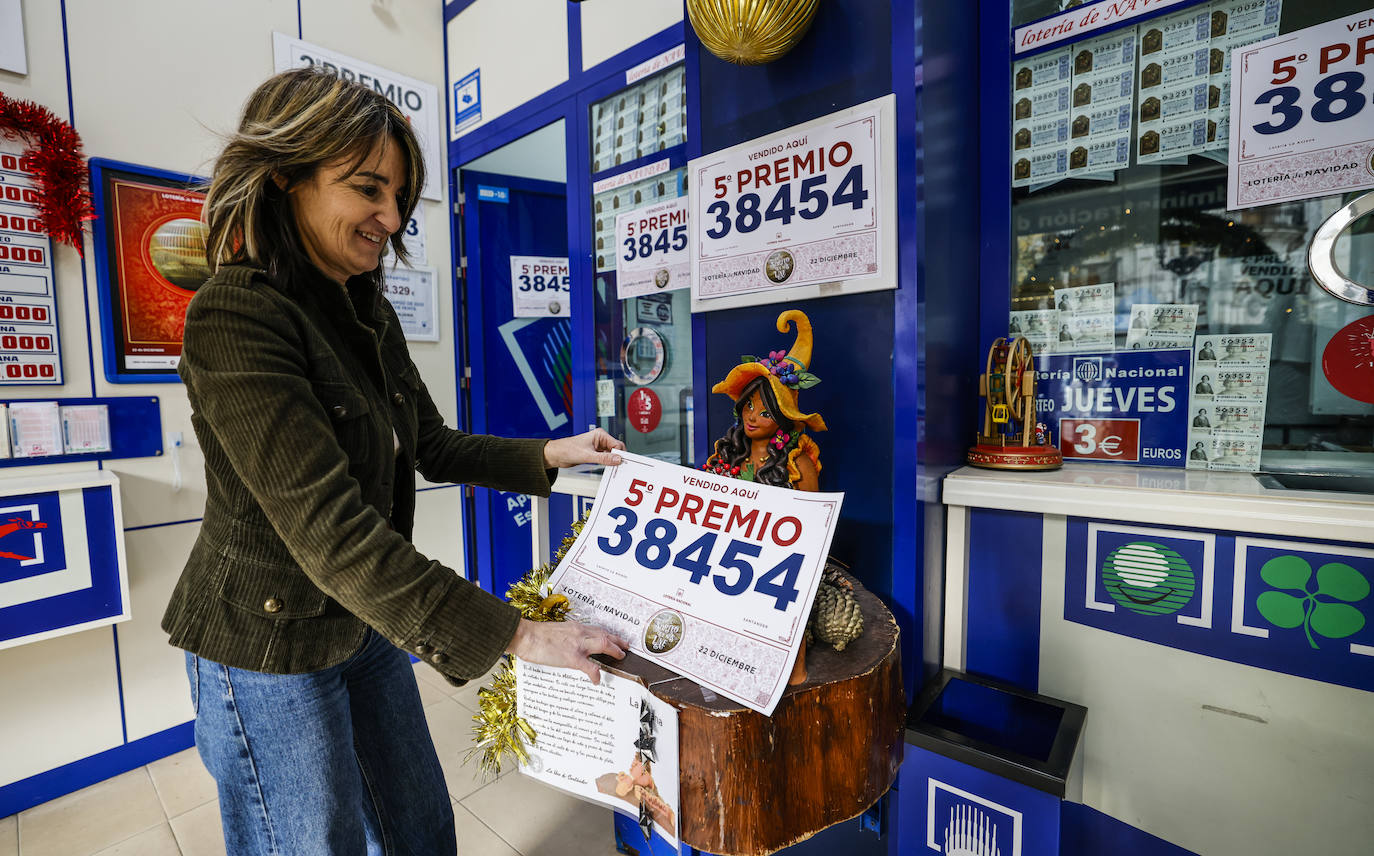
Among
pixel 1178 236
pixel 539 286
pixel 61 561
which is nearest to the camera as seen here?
pixel 1178 236

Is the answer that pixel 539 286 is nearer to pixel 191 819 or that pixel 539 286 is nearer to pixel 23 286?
pixel 23 286

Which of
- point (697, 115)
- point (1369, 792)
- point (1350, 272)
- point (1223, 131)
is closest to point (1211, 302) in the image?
point (1350, 272)

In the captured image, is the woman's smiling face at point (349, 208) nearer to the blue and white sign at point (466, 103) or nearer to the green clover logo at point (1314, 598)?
the green clover logo at point (1314, 598)

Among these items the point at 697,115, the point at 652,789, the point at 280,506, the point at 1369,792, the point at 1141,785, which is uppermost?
the point at 697,115

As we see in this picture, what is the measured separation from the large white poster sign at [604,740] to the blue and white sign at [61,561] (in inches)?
79.7

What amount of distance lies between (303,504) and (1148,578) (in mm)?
1453

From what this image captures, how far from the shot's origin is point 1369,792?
99 centimetres

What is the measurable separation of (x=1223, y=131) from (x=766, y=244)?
101 cm

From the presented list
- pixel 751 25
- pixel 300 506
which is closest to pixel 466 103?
pixel 751 25

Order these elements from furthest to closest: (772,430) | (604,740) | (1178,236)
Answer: (1178,236)
(772,430)
(604,740)

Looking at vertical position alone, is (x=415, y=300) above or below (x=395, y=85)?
below

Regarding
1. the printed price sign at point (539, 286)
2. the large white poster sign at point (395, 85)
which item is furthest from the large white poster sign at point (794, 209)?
the printed price sign at point (539, 286)

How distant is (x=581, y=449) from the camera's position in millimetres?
1194

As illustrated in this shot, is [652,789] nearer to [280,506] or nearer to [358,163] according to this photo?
[280,506]
